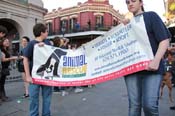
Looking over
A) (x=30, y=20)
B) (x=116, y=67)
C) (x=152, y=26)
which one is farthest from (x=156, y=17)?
(x=30, y=20)

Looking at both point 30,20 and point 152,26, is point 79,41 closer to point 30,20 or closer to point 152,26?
point 30,20

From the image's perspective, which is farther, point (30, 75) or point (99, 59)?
point (30, 75)

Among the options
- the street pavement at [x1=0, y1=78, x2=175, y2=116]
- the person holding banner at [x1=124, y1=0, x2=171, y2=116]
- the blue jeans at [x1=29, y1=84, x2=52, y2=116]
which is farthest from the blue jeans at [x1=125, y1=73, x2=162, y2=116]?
the street pavement at [x1=0, y1=78, x2=175, y2=116]

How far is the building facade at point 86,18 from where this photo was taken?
40.8 m

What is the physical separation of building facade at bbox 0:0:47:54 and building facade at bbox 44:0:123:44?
62.4 feet

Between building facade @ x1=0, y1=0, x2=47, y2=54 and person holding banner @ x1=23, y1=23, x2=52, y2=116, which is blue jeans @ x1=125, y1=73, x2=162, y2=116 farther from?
building facade @ x1=0, y1=0, x2=47, y2=54

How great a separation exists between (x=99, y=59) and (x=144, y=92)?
113 cm

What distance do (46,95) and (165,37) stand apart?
8.21ft

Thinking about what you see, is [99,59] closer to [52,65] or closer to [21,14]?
[52,65]

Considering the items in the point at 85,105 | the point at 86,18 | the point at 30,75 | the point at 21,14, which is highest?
A: the point at 86,18

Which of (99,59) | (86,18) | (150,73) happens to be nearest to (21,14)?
(99,59)

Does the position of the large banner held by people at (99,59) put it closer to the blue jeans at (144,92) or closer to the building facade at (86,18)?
the blue jeans at (144,92)

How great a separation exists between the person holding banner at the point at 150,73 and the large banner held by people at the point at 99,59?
0.25ft

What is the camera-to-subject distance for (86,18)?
41.9 m
